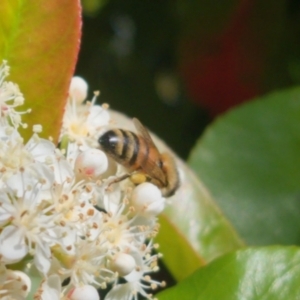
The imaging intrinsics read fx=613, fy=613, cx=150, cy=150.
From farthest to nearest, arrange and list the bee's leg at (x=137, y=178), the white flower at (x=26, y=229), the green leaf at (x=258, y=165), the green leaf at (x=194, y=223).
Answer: the green leaf at (x=258, y=165)
the green leaf at (x=194, y=223)
the bee's leg at (x=137, y=178)
the white flower at (x=26, y=229)

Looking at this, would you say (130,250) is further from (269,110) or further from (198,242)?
(269,110)

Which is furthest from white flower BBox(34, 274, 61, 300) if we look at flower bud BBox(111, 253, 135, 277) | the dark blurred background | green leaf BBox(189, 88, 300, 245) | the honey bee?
the dark blurred background

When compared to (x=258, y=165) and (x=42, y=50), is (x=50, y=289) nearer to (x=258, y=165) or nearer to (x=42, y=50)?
(x=42, y=50)

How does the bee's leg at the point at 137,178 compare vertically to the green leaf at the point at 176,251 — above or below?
above

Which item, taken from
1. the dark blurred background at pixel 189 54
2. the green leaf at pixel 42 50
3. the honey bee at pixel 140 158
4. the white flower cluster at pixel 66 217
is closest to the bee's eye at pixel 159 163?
the honey bee at pixel 140 158

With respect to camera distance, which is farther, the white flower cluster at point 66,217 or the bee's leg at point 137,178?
the bee's leg at point 137,178

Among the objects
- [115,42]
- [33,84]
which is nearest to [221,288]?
[33,84]

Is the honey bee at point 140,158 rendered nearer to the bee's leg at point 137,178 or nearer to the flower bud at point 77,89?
the bee's leg at point 137,178

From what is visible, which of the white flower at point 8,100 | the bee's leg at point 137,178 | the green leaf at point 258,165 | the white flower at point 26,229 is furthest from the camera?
the green leaf at point 258,165
